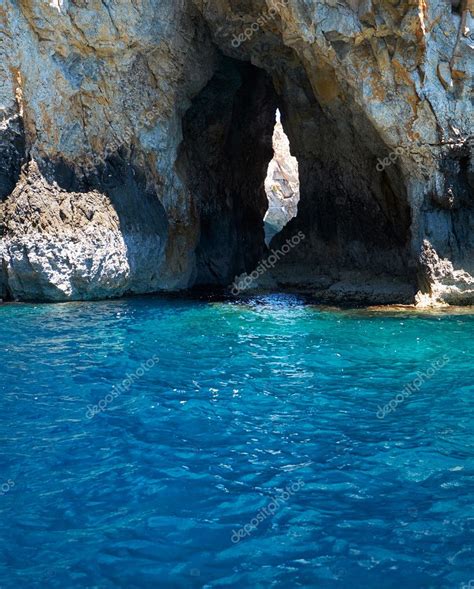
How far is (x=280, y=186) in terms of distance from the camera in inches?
1907

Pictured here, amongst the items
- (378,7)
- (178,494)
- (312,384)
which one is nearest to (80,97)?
(378,7)

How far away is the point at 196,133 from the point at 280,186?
27.5 meters

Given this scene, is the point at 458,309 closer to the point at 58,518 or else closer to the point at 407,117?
the point at 407,117

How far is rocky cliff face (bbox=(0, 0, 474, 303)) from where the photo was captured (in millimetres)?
14930

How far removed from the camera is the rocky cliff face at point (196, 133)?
14930 mm

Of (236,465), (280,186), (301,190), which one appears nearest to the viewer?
(236,465)

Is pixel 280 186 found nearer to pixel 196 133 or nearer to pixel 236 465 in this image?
pixel 196 133

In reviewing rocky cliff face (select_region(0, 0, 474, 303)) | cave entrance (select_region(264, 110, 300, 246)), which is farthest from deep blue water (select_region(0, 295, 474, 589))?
cave entrance (select_region(264, 110, 300, 246))

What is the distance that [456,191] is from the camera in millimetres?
15508

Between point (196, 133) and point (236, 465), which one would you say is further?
point (196, 133)

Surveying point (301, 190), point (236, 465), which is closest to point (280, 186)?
point (301, 190)

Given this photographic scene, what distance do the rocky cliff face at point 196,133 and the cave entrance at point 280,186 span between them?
2538 centimetres

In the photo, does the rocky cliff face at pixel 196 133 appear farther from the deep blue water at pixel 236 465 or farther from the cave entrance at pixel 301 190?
the deep blue water at pixel 236 465

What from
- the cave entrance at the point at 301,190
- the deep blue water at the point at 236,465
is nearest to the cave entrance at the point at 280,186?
the cave entrance at the point at 301,190
